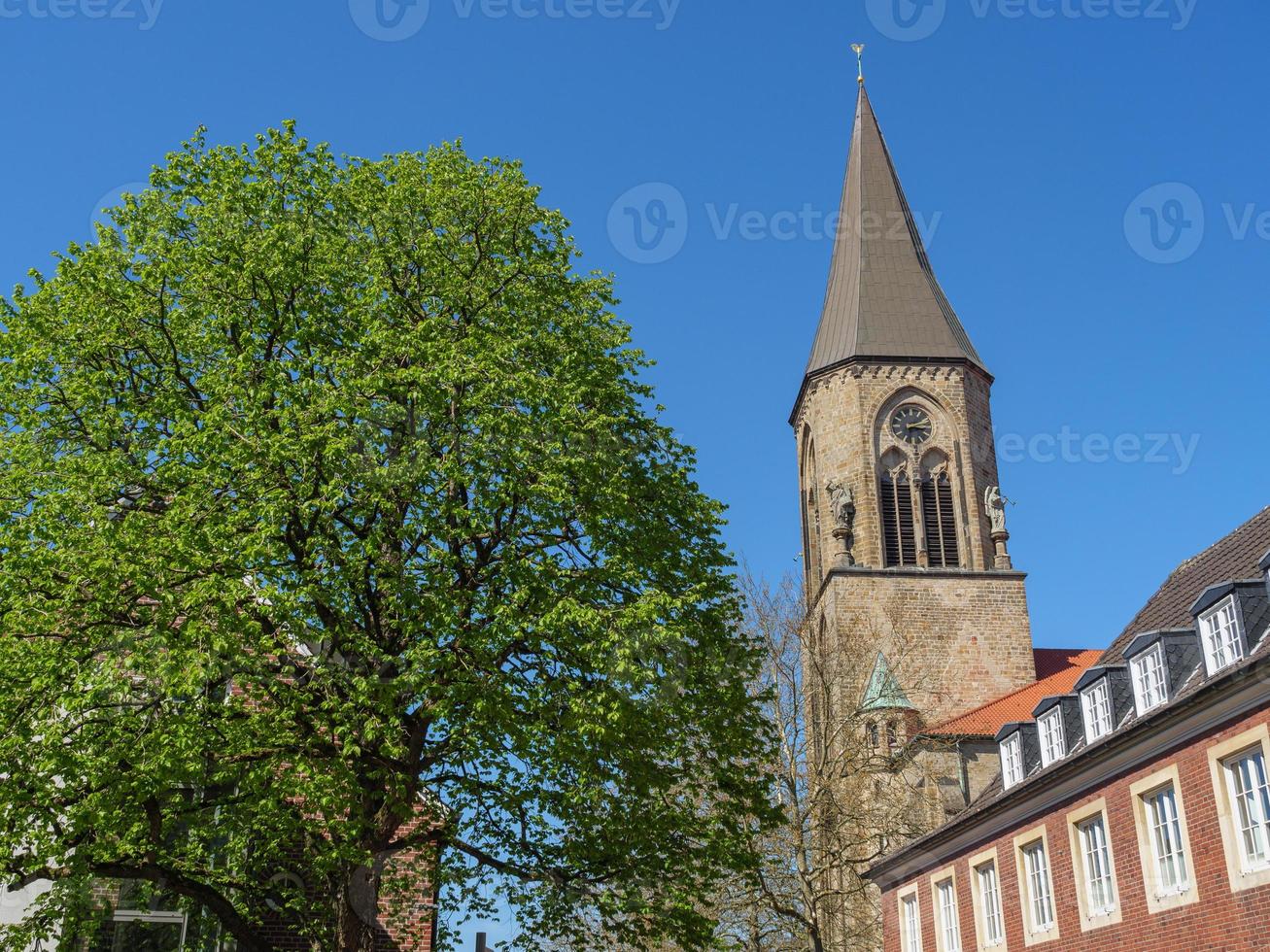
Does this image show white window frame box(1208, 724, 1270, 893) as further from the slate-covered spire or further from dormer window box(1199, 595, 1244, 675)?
the slate-covered spire

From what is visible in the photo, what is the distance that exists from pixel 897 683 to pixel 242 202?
31.4 metres

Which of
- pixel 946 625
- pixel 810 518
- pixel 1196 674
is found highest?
pixel 810 518

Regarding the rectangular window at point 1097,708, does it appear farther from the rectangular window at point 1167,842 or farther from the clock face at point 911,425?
the clock face at point 911,425

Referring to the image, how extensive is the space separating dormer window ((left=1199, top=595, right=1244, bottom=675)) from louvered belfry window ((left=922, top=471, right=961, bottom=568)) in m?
34.4

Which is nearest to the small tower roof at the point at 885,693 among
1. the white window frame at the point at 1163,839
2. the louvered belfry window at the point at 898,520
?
the louvered belfry window at the point at 898,520

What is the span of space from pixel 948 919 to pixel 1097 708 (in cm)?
600

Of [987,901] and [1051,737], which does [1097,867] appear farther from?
[987,901]

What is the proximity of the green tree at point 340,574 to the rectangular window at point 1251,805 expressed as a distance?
5855mm

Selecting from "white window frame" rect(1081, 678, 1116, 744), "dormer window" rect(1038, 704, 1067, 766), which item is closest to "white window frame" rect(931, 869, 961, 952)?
"dormer window" rect(1038, 704, 1067, 766)

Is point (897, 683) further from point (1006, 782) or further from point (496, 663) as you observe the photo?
point (496, 663)

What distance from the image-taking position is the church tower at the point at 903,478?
49.3 metres

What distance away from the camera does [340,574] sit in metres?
15.3

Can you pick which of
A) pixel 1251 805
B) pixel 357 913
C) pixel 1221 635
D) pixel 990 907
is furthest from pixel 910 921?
pixel 357 913

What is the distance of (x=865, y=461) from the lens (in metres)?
53.8
